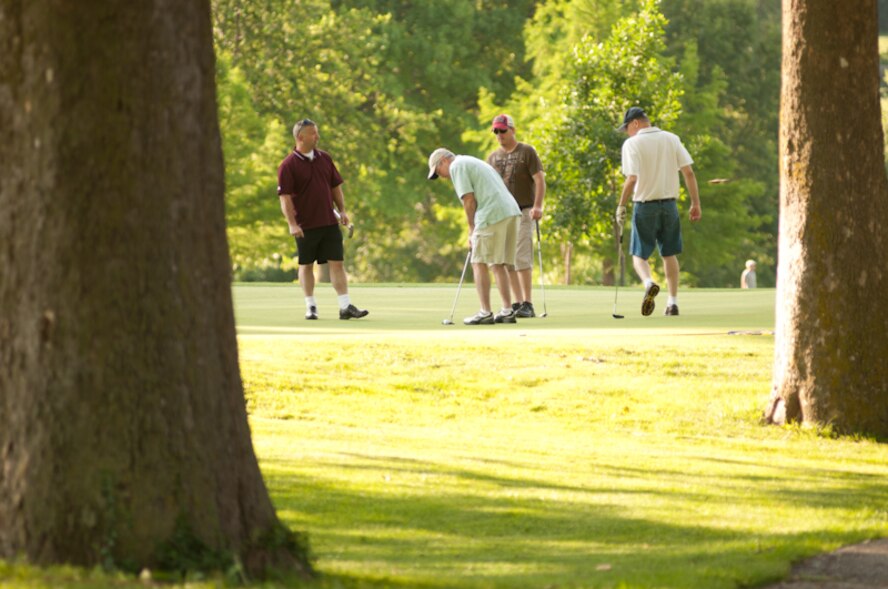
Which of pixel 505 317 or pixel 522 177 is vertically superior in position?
pixel 522 177

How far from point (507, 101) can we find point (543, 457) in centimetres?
4556

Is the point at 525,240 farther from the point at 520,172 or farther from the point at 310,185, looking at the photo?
the point at 310,185

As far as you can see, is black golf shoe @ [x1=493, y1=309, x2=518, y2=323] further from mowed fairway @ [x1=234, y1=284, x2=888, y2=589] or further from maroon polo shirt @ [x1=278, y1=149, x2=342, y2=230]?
maroon polo shirt @ [x1=278, y1=149, x2=342, y2=230]

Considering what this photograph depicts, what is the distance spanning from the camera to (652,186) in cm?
1792

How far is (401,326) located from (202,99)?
484 inches

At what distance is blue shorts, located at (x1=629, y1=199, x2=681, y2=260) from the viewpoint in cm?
1805

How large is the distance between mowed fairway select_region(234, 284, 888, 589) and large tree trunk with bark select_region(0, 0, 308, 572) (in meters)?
0.84

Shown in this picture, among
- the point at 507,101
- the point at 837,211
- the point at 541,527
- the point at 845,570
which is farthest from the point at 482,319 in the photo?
the point at 507,101

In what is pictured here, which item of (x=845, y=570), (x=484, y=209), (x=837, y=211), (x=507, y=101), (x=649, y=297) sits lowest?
(x=845, y=570)

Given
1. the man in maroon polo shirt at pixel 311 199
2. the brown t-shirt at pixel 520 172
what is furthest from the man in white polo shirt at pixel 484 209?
the man in maroon polo shirt at pixel 311 199

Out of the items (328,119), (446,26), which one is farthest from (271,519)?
(446,26)

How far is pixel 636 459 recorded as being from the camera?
10836 millimetres

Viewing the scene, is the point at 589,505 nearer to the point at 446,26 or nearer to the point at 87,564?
the point at 87,564

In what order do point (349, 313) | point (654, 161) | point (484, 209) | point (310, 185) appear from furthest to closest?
point (349, 313), point (310, 185), point (654, 161), point (484, 209)
